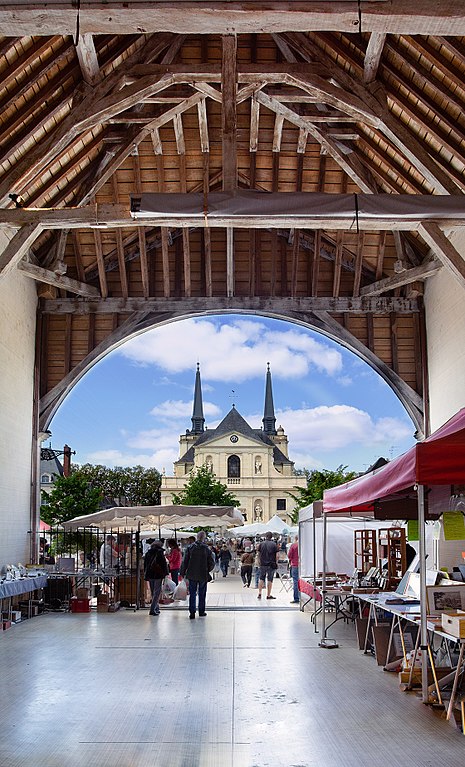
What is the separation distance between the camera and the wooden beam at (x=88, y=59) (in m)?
10.9

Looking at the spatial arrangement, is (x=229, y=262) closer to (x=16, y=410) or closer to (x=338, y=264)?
(x=338, y=264)

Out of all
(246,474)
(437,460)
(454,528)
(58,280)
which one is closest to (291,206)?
(454,528)

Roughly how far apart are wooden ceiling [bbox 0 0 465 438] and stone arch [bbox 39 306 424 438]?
0.15ft

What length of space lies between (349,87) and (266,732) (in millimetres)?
8805

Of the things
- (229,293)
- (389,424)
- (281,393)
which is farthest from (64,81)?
(389,424)

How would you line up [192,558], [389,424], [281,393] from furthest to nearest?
[389,424] < [281,393] < [192,558]

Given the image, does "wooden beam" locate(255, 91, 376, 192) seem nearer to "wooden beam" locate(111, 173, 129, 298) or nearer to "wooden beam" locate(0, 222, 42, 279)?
"wooden beam" locate(111, 173, 129, 298)

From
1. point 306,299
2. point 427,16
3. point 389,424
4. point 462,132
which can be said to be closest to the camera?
point 427,16

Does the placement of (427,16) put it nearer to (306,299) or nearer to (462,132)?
(462,132)

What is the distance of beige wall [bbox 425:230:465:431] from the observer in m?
15.0

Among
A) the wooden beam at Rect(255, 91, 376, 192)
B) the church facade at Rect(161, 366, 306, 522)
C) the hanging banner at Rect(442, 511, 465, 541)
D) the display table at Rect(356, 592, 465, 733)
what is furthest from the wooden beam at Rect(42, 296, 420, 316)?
the church facade at Rect(161, 366, 306, 522)

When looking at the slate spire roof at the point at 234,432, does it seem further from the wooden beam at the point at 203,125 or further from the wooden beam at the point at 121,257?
the wooden beam at the point at 203,125

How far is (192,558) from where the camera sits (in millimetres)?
13320

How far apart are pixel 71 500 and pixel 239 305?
28.8 feet
